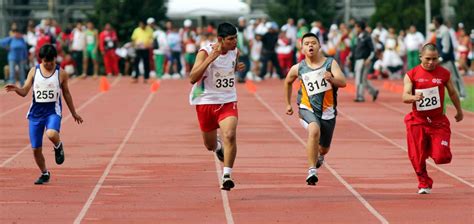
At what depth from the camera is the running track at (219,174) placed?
1241 cm

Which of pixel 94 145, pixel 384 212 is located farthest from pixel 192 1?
pixel 384 212

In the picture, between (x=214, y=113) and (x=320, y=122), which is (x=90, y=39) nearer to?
(x=320, y=122)

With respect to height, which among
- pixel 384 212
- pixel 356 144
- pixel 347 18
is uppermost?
pixel 384 212

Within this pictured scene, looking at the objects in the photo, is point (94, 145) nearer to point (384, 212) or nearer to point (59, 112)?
point (59, 112)

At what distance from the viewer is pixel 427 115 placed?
13.8 metres

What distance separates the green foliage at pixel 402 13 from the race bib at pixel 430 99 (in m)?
42.5

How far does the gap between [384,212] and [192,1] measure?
39.9 meters

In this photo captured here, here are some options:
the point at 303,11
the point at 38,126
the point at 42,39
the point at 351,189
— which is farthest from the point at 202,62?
the point at 303,11

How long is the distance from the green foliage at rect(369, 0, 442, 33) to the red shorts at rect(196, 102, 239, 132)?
139ft

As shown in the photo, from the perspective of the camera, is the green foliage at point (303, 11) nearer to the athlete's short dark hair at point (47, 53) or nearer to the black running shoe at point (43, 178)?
the black running shoe at point (43, 178)

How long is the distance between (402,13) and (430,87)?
144 feet

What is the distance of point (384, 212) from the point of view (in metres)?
12.4

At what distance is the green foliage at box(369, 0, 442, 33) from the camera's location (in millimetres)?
56531

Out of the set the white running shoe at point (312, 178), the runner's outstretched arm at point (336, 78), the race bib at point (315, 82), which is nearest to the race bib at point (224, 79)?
the race bib at point (315, 82)
